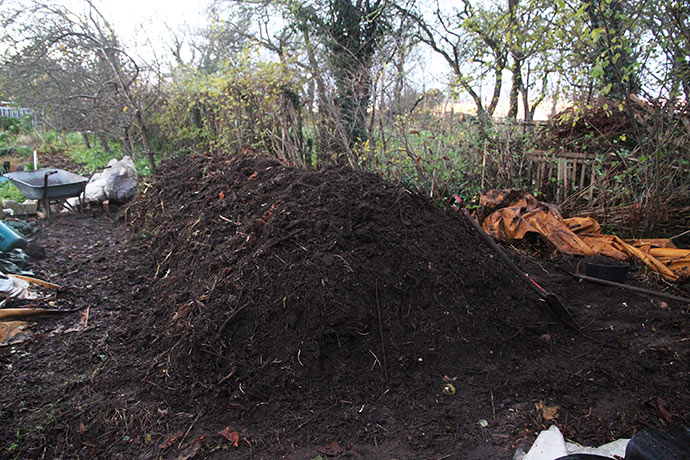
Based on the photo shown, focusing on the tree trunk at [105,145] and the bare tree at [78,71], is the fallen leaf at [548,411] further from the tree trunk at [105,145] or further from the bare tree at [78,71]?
the tree trunk at [105,145]

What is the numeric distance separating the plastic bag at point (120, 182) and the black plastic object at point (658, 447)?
760 cm

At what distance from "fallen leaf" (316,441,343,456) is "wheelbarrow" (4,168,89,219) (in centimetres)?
596

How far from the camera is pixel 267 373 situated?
254cm

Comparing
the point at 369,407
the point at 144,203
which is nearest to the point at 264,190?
the point at 369,407

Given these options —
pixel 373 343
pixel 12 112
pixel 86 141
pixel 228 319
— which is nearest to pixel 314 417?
pixel 373 343

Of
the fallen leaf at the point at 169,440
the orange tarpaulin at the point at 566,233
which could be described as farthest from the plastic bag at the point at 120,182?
the fallen leaf at the point at 169,440

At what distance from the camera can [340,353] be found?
2676mm

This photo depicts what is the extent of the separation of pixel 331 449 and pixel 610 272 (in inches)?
125

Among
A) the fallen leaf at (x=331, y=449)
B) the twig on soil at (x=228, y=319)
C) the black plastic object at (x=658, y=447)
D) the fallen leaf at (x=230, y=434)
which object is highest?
the twig on soil at (x=228, y=319)

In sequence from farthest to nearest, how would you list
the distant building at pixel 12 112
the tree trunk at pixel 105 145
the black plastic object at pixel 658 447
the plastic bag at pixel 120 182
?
1. the distant building at pixel 12 112
2. the tree trunk at pixel 105 145
3. the plastic bag at pixel 120 182
4. the black plastic object at pixel 658 447

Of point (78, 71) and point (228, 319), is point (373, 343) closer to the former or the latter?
point (228, 319)

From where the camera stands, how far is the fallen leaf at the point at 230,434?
2218 mm

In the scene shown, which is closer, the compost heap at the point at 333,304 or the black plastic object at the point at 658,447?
the black plastic object at the point at 658,447

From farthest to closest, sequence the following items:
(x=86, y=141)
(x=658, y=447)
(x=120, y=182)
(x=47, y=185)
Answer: (x=86, y=141) → (x=120, y=182) → (x=47, y=185) → (x=658, y=447)
